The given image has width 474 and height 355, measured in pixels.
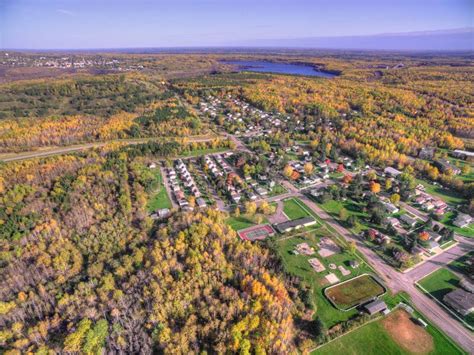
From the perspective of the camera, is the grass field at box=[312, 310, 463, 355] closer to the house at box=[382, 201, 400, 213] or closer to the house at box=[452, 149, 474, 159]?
the house at box=[382, 201, 400, 213]

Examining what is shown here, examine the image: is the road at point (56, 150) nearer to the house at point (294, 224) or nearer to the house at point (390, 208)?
the house at point (294, 224)

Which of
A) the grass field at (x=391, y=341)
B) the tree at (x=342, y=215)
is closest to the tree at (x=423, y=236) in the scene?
the tree at (x=342, y=215)

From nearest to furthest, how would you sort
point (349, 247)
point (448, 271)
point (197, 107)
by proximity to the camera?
1. point (448, 271)
2. point (349, 247)
3. point (197, 107)

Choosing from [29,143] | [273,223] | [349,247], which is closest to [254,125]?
[273,223]

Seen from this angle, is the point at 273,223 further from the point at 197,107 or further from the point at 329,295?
the point at 197,107

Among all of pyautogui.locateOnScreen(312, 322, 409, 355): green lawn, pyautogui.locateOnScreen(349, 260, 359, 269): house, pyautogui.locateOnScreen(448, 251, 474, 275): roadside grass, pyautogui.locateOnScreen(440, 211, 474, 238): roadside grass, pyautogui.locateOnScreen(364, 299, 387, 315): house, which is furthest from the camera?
Result: pyautogui.locateOnScreen(440, 211, 474, 238): roadside grass

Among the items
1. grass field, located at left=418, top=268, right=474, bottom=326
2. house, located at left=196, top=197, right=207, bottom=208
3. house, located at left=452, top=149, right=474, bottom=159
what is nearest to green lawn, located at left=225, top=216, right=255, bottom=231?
house, located at left=196, top=197, right=207, bottom=208
